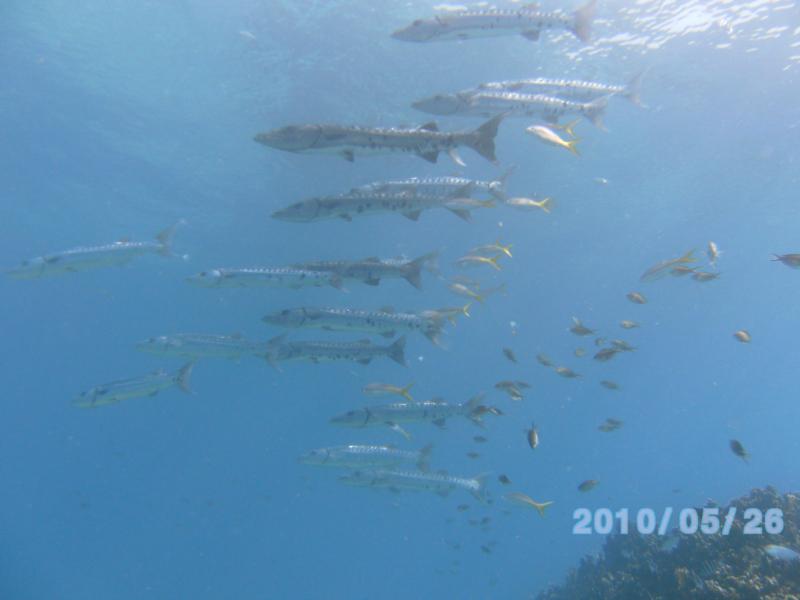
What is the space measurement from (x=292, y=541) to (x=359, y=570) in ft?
19.4

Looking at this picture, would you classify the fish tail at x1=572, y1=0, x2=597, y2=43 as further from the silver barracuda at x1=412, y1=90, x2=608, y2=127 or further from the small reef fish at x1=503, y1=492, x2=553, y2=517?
the small reef fish at x1=503, y1=492, x2=553, y2=517

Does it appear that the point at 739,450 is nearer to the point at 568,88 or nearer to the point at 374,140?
the point at 568,88

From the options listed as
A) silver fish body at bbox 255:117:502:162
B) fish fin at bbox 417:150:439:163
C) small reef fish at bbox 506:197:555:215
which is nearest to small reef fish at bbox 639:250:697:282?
small reef fish at bbox 506:197:555:215

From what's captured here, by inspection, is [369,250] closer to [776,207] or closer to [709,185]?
→ [709,185]

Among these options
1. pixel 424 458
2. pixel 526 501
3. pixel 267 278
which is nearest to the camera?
pixel 267 278

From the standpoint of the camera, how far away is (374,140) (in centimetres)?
611

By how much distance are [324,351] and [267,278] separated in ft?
7.24

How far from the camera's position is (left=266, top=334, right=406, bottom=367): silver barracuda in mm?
9688

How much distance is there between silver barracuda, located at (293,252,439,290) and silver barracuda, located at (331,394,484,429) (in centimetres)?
276

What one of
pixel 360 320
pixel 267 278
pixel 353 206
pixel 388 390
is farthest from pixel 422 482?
pixel 353 206

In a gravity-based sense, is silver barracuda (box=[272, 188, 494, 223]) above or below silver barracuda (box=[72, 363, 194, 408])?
above

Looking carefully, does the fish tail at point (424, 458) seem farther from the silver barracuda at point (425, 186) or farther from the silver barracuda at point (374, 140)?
the silver barracuda at point (374, 140)

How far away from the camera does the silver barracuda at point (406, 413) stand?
9828 mm

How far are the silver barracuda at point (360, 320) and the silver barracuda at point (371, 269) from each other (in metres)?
0.90
